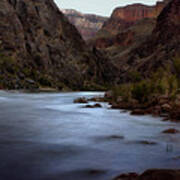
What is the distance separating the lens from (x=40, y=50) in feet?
336

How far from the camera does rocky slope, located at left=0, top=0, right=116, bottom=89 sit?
84750mm

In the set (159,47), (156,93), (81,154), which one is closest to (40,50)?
(159,47)

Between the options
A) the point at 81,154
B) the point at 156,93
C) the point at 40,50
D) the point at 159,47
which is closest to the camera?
the point at 81,154

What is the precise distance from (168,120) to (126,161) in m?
8.44

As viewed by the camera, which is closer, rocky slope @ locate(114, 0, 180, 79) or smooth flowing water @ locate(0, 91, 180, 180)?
smooth flowing water @ locate(0, 91, 180, 180)

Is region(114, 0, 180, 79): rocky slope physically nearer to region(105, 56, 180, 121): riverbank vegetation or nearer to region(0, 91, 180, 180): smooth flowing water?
region(105, 56, 180, 121): riverbank vegetation

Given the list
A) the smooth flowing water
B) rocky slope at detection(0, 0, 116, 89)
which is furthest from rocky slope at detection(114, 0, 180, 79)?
the smooth flowing water

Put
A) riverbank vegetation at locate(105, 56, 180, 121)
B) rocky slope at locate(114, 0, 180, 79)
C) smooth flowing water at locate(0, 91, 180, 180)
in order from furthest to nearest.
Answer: rocky slope at locate(114, 0, 180, 79) < riverbank vegetation at locate(105, 56, 180, 121) < smooth flowing water at locate(0, 91, 180, 180)

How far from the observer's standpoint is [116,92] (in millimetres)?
29078

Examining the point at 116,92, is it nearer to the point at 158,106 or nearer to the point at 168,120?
the point at 158,106

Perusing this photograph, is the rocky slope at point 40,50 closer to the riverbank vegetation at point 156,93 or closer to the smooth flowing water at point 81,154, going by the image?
the riverbank vegetation at point 156,93

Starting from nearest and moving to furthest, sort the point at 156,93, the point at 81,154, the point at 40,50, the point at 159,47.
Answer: the point at 81,154 < the point at 156,93 < the point at 40,50 < the point at 159,47

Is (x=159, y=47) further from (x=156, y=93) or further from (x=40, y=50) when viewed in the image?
(x=156, y=93)

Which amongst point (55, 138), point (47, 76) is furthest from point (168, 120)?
point (47, 76)
